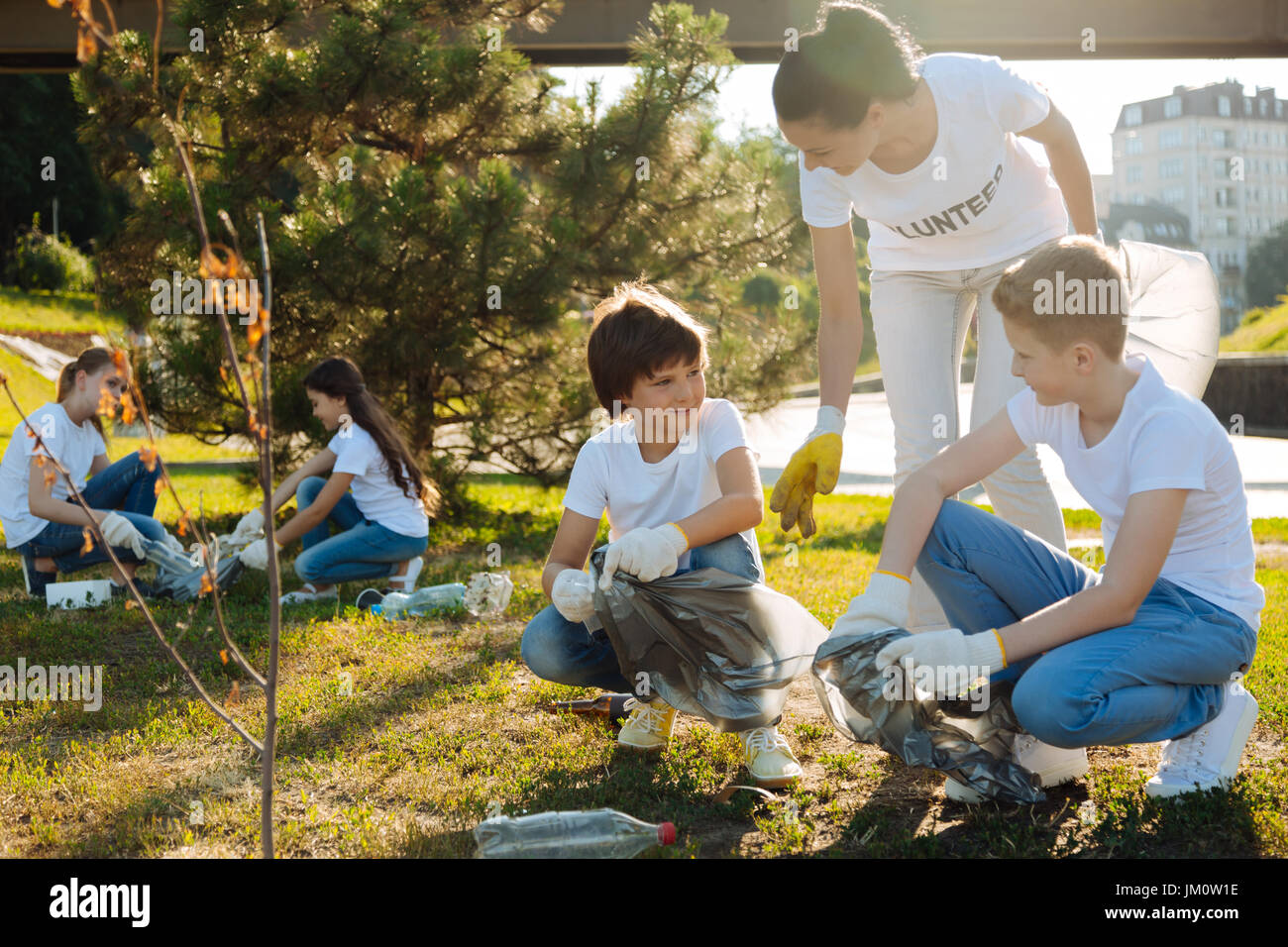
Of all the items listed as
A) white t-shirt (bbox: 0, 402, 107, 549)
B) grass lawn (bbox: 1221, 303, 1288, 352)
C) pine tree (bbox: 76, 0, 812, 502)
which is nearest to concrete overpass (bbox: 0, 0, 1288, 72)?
pine tree (bbox: 76, 0, 812, 502)

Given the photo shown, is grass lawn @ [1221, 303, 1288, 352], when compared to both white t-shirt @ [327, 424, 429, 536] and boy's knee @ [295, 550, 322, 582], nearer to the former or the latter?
white t-shirt @ [327, 424, 429, 536]

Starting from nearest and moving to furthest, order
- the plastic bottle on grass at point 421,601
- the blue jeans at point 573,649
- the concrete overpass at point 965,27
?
the blue jeans at point 573,649, the plastic bottle on grass at point 421,601, the concrete overpass at point 965,27

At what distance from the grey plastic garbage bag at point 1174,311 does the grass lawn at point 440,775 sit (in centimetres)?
94

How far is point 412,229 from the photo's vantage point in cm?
552

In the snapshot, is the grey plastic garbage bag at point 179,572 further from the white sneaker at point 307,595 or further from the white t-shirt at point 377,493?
the white t-shirt at point 377,493

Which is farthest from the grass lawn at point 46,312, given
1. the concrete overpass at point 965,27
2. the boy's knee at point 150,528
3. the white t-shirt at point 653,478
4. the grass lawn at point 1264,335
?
the grass lawn at point 1264,335

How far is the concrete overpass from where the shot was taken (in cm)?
914

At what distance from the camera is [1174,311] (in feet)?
10.2

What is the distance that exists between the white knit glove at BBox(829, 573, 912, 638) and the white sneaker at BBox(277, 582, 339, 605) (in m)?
2.92

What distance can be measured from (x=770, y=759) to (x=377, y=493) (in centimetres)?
273

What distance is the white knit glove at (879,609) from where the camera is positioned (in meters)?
2.19

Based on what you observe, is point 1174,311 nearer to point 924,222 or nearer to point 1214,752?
point 924,222

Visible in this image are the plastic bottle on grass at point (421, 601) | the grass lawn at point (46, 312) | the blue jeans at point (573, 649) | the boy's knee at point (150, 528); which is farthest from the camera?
the grass lawn at point (46, 312)
